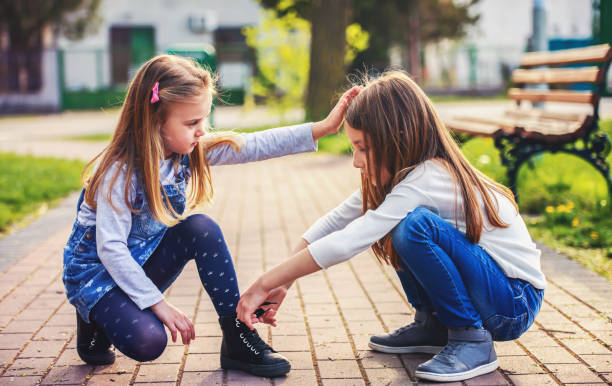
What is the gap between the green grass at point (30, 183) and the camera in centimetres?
586

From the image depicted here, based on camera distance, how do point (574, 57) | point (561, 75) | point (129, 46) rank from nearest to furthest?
point (574, 57), point (561, 75), point (129, 46)

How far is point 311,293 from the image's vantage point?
3582 millimetres

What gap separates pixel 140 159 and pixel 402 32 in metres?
23.1

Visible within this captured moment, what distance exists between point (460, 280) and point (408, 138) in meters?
0.53

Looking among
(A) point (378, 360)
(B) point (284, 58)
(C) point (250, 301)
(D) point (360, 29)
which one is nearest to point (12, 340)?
(C) point (250, 301)

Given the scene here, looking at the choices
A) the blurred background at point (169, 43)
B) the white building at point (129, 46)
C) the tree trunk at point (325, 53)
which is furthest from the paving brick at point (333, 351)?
the white building at point (129, 46)

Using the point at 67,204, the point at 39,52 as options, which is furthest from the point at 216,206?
the point at 39,52

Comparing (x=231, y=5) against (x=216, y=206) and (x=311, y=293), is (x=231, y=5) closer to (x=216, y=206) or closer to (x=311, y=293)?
(x=216, y=206)

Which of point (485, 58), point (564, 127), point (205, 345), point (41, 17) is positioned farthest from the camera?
point (485, 58)

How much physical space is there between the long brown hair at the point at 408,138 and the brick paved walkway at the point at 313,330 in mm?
598

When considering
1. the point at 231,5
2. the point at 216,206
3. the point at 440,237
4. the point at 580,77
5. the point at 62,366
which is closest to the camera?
the point at 440,237

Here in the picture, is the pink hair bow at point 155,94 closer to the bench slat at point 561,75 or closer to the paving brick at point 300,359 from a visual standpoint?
the paving brick at point 300,359

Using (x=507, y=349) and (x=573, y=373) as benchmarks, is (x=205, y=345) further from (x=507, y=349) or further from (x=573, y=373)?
(x=573, y=373)

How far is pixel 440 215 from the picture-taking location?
2484mm
